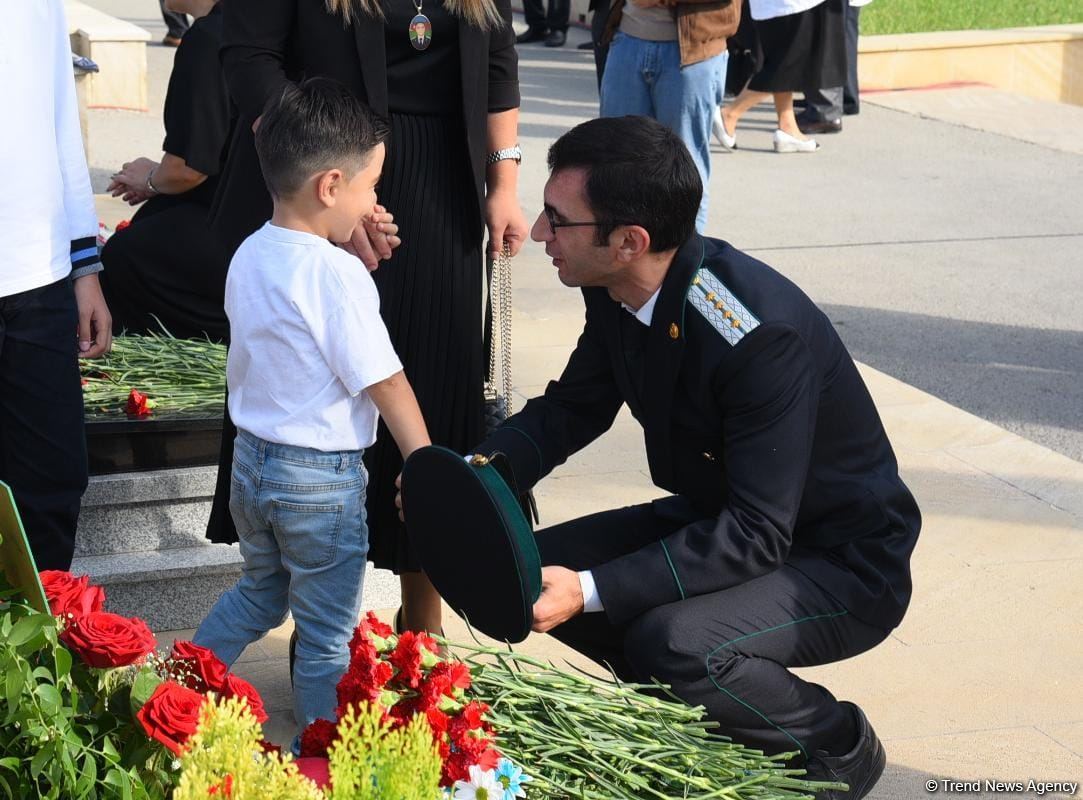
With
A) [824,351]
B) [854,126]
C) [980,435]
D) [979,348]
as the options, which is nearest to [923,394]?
[980,435]

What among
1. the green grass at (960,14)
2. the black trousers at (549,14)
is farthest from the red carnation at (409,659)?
the black trousers at (549,14)

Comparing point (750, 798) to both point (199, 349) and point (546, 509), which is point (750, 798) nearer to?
point (546, 509)

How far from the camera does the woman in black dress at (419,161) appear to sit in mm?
3027

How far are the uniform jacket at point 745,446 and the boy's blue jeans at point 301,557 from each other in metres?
0.32

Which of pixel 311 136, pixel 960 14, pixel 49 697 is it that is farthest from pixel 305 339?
pixel 960 14

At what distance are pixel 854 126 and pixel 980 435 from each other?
22.7 ft

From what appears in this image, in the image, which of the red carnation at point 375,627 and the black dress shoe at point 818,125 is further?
the black dress shoe at point 818,125

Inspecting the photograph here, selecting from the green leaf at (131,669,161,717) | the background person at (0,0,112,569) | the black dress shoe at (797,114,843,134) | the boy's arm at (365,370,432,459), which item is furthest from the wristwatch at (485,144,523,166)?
the black dress shoe at (797,114,843,134)

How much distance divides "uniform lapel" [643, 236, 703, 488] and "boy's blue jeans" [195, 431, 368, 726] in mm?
605

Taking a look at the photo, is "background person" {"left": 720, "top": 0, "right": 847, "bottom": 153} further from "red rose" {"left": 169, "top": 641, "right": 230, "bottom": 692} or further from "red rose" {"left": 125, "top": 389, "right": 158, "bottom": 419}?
"red rose" {"left": 169, "top": 641, "right": 230, "bottom": 692}

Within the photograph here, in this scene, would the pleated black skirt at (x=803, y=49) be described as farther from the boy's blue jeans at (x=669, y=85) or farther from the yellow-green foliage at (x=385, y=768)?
A: the yellow-green foliage at (x=385, y=768)

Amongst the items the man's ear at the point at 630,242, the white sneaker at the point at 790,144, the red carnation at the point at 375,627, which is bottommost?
the white sneaker at the point at 790,144

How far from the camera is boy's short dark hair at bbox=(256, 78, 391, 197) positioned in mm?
2785

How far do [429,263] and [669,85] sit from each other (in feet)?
11.5
